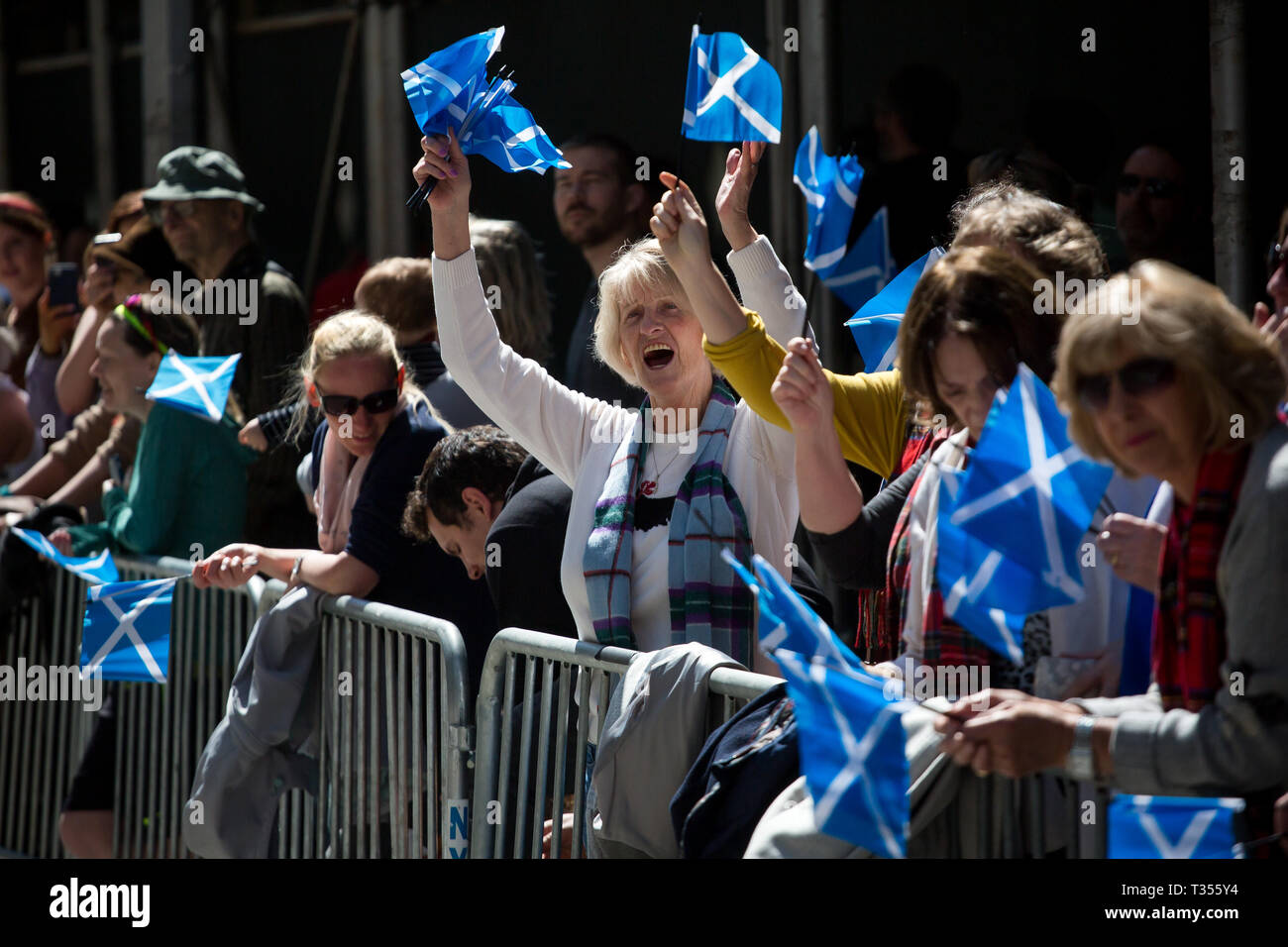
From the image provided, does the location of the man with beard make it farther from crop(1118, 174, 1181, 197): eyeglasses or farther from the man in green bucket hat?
crop(1118, 174, 1181, 197): eyeglasses

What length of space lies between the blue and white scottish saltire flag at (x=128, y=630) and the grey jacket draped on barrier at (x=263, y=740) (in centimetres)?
32

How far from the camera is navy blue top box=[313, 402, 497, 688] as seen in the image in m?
4.56

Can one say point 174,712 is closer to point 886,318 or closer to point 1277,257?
point 886,318

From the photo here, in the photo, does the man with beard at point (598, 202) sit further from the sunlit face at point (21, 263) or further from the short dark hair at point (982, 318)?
the sunlit face at point (21, 263)

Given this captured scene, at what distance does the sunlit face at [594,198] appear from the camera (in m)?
5.78

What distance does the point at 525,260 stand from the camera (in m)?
5.38

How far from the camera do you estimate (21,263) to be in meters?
8.05

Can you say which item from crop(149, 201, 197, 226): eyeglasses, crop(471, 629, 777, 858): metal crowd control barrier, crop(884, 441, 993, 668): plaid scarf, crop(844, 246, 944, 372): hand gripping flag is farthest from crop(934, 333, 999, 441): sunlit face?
crop(149, 201, 197, 226): eyeglasses

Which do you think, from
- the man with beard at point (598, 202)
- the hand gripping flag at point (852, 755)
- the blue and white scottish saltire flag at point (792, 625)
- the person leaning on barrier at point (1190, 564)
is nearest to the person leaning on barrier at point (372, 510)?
the man with beard at point (598, 202)

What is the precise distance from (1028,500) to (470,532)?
210 centimetres

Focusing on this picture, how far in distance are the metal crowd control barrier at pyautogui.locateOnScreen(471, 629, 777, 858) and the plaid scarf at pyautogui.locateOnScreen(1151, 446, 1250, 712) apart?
1386mm

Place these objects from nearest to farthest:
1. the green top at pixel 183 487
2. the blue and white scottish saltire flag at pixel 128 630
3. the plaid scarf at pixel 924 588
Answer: the plaid scarf at pixel 924 588
the blue and white scottish saltire flag at pixel 128 630
the green top at pixel 183 487

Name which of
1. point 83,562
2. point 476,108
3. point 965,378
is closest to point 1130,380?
point 965,378

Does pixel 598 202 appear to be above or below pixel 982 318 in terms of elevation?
above
